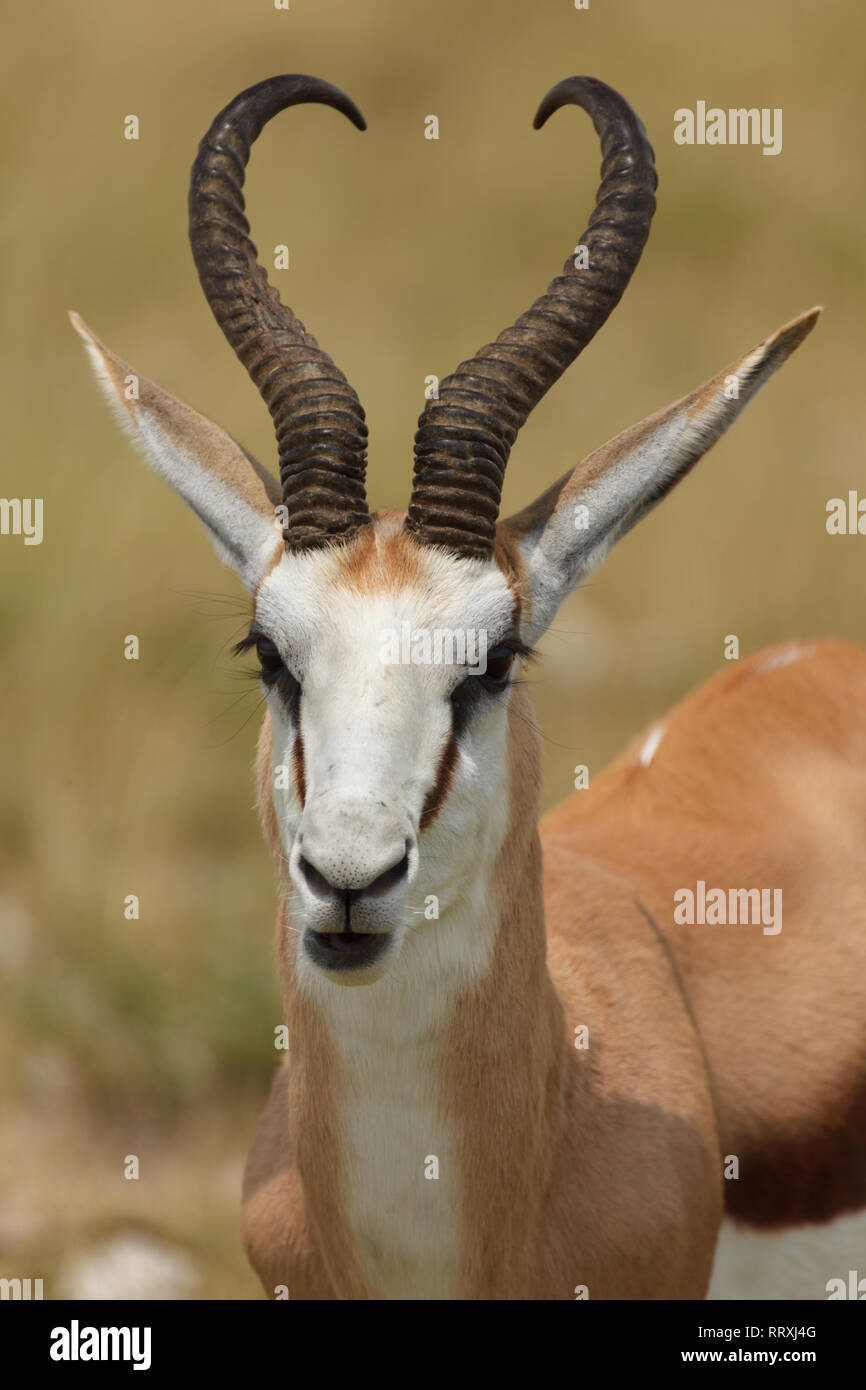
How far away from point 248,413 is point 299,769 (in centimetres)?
932

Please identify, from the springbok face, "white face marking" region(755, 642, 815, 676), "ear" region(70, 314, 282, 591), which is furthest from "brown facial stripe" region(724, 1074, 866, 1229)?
"ear" region(70, 314, 282, 591)

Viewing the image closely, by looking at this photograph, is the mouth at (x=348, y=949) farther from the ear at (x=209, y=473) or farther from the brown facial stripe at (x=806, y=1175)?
the brown facial stripe at (x=806, y=1175)

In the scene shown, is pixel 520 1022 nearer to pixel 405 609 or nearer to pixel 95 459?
pixel 405 609

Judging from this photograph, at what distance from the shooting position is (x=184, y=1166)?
304 inches

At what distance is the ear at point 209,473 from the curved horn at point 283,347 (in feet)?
0.68

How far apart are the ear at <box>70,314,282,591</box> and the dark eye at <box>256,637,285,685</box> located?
348mm

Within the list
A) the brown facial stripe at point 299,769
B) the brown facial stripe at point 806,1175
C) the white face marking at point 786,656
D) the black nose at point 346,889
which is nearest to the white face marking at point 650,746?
the white face marking at point 786,656

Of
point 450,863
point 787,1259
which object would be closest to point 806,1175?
point 787,1259

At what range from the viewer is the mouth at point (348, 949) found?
148 inches

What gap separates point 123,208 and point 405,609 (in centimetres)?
1293

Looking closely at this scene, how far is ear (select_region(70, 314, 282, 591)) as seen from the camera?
4.50m

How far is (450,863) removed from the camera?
402cm

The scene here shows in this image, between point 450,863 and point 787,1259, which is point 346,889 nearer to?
point 450,863

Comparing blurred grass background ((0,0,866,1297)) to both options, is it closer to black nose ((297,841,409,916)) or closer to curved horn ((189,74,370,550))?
curved horn ((189,74,370,550))
